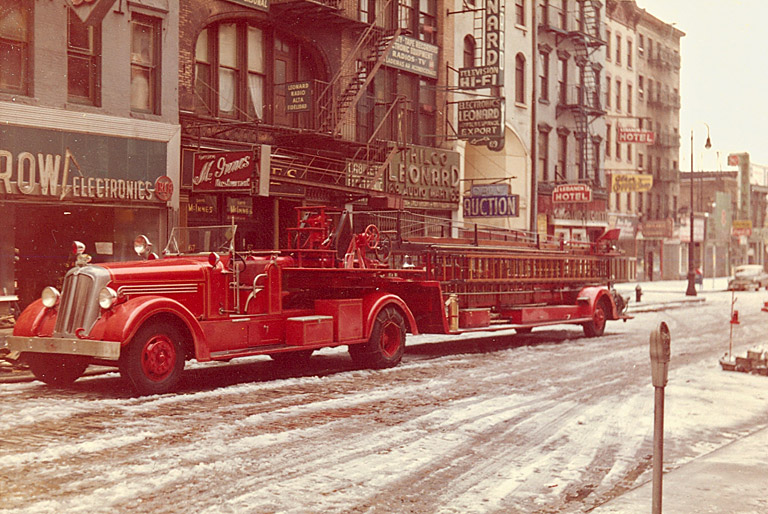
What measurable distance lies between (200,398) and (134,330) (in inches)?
46.4

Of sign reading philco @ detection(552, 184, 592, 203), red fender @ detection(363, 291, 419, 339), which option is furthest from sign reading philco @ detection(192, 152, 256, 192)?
sign reading philco @ detection(552, 184, 592, 203)

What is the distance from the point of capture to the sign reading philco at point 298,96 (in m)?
24.6

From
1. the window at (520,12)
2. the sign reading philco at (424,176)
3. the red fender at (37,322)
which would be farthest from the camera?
the window at (520,12)

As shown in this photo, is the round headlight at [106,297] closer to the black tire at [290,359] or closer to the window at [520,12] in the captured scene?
the black tire at [290,359]

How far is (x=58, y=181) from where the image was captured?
1908 centimetres

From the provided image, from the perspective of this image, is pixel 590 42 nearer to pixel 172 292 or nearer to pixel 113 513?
pixel 172 292

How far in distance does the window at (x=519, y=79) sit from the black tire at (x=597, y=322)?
18413mm

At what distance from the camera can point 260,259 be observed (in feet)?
43.9

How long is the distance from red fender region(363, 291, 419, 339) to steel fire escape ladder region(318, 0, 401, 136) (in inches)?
438

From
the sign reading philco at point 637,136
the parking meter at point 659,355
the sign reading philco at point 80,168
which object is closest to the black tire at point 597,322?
the sign reading philco at point 80,168

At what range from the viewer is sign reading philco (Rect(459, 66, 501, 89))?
1251 inches

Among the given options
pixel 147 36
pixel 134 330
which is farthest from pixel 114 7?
pixel 134 330

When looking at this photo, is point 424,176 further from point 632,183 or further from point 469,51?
point 632,183

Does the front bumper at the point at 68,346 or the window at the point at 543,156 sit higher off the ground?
the window at the point at 543,156
